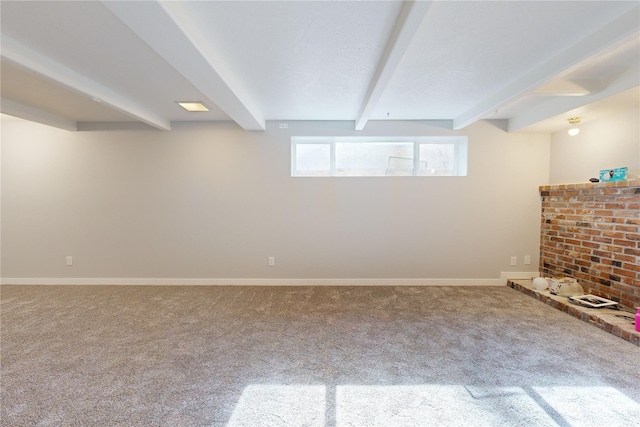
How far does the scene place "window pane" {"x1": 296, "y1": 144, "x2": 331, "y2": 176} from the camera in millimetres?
3947

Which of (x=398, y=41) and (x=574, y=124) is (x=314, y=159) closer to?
(x=398, y=41)

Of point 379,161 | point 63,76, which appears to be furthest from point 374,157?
point 63,76

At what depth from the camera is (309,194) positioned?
3.78 metres

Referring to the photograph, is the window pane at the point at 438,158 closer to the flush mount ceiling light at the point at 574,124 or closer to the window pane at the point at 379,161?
the window pane at the point at 379,161

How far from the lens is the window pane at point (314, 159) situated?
3.95 metres

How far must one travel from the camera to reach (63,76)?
2234 millimetres

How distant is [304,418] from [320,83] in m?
2.57

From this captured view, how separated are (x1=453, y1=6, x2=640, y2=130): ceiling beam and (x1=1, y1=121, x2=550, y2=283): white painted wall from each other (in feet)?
3.42

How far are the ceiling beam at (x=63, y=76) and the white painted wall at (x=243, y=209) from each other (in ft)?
2.70

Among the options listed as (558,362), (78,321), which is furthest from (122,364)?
(558,362)

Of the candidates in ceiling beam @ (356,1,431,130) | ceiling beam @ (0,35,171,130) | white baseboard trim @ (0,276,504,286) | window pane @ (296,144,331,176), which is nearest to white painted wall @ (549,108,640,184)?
white baseboard trim @ (0,276,504,286)

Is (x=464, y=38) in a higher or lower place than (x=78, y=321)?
higher

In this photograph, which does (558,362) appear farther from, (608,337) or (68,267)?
(68,267)

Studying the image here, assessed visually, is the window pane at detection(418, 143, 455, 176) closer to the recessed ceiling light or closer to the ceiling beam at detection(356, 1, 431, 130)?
the ceiling beam at detection(356, 1, 431, 130)
